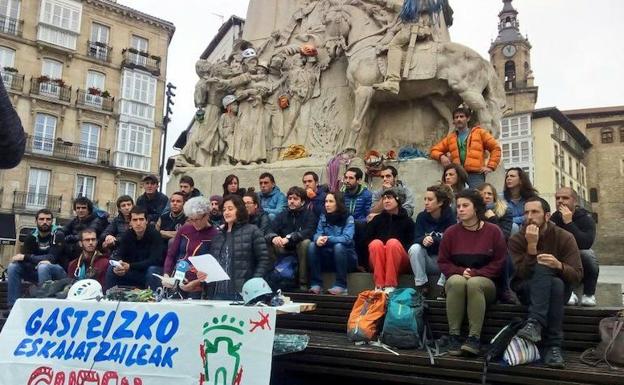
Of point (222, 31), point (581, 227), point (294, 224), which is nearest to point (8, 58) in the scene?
point (222, 31)

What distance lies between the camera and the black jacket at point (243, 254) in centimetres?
549

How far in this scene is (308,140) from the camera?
1030cm

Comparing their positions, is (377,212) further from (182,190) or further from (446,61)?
(446,61)

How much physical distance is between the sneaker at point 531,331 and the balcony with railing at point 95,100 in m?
36.6

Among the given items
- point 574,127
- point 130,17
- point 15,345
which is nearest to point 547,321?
point 15,345

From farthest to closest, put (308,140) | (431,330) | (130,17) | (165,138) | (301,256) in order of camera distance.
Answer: (130,17), (165,138), (308,140), (301,256), (431,330)

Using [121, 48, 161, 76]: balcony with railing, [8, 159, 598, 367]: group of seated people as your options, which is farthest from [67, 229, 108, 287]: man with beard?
[121, 48, 161, 76]: balcony with railing

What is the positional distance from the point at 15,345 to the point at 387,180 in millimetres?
4576

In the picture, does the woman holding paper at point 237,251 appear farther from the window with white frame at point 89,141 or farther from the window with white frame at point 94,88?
the window with white frame at point 94,88

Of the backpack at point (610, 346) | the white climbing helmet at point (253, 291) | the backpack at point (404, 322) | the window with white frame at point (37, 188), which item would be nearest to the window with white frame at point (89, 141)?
the window with white frame at point (37, 188)

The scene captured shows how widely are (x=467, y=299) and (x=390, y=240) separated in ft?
4.44

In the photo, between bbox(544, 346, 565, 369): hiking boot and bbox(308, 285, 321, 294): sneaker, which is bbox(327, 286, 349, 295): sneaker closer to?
bbox(308, 285, 321, 294): sneaker

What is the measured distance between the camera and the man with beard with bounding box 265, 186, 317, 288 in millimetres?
6586

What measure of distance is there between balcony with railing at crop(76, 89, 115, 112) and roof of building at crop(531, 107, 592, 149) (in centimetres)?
4186
